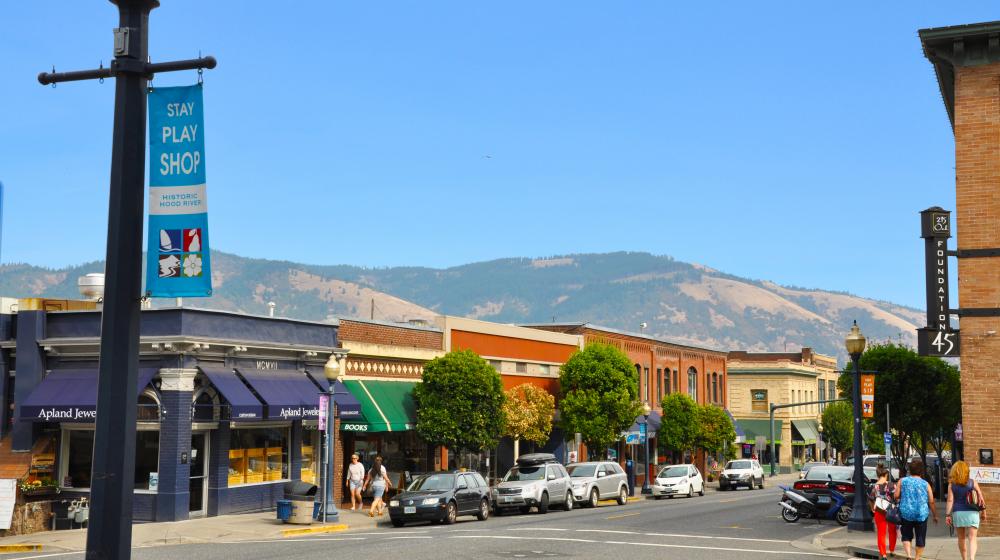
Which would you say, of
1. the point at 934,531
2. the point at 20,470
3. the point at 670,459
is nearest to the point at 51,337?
the point at 20,470

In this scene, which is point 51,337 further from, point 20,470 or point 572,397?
point 572,397

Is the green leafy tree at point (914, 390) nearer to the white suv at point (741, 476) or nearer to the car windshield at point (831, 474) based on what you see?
the white suv at point (741, 476)

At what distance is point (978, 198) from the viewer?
25469 millimetres

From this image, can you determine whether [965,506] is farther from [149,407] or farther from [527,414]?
[527,414]

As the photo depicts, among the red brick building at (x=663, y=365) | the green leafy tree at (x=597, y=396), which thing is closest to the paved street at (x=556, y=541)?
the green leafy tree at (x=597, y=396)

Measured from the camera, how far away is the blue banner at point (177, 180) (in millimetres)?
8758

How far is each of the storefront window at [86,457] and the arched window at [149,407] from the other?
38 centimetres

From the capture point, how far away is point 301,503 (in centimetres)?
2909

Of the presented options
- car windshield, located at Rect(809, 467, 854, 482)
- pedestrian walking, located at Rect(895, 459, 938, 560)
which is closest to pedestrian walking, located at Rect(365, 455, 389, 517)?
car windshield, located at Rect(809, 467, 854, 482)

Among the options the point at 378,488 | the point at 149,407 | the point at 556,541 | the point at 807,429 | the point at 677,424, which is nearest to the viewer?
the point at 556,541

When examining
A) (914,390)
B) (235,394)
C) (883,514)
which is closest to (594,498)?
(235,394)

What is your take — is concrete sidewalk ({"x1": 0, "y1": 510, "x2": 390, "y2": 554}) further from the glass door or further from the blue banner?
the blue banner

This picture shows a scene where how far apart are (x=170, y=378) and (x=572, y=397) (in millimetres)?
24815

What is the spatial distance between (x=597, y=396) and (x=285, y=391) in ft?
67.6
